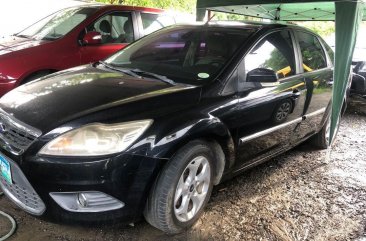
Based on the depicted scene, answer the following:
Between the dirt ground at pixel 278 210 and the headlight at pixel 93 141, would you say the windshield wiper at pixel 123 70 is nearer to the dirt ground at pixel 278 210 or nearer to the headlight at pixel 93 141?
the headlight at pixel 93 141

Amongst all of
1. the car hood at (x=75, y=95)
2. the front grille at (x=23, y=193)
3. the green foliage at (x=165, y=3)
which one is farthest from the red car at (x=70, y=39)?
the green foliage at (x=165, y=3)

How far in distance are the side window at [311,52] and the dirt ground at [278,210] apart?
3.60 feet

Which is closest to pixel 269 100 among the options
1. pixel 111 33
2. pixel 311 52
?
pixel 311 52

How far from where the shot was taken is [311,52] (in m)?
4.04

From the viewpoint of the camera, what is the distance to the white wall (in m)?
10.0

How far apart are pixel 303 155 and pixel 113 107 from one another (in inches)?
115

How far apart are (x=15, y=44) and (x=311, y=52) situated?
3.59 metres

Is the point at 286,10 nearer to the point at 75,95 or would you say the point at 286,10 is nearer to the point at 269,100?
the point at 269,100

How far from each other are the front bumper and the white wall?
333 inches

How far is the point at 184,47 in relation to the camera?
132 inches

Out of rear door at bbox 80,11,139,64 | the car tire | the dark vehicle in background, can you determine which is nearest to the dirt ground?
the car tire

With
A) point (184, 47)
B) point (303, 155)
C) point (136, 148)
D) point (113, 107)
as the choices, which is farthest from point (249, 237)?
point (303, 155)

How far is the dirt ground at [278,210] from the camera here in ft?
8.82

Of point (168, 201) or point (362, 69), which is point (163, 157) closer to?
point (168, 201)
